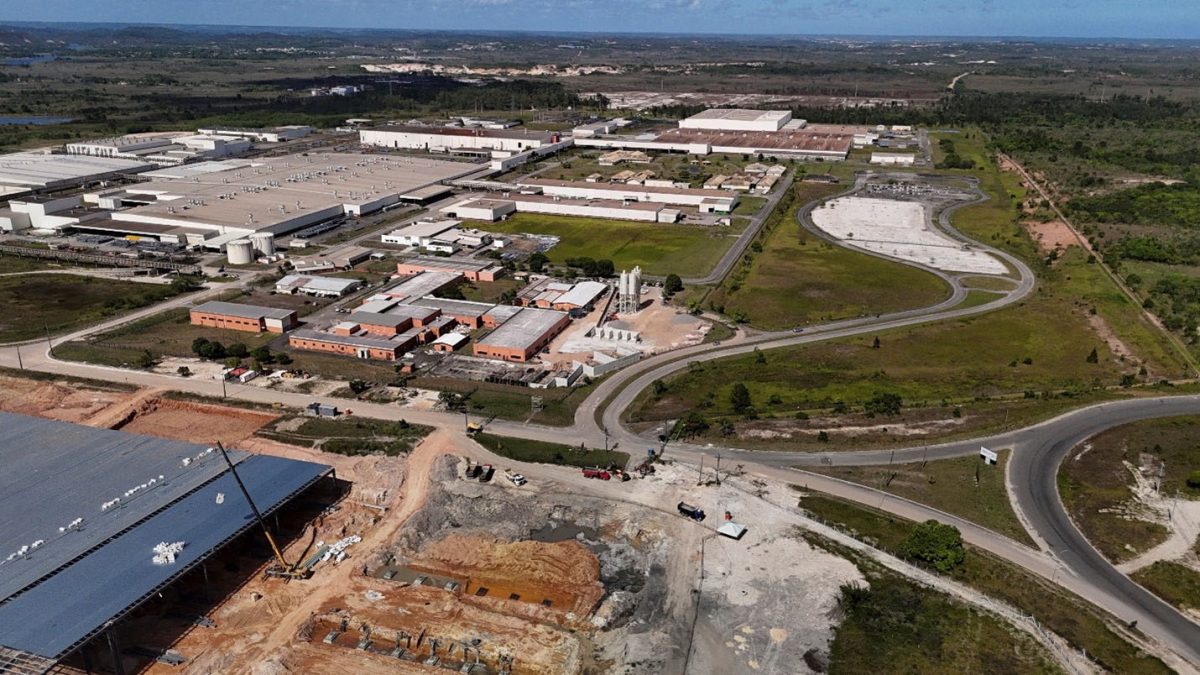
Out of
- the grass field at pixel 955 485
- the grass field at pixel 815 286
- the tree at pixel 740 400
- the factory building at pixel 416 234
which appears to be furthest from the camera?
the factory building at pixel 416 234

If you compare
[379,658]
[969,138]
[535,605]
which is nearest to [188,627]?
[379,658]

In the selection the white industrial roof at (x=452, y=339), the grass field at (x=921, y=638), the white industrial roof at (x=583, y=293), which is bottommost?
the grass field at (x=921, y=638)

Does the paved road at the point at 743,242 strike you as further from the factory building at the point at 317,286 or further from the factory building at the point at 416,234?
the factory building at the point at 317,286

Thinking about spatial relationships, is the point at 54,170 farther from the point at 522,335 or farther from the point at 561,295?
the point at 522,335

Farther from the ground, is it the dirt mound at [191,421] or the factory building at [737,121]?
the factory building at [737,121]

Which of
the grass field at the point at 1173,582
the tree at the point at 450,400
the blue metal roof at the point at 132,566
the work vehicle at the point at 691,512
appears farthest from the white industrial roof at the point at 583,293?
the grass field at the point at 1173,582

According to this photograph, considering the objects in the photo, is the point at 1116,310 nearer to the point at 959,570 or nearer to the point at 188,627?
the point at 959,570

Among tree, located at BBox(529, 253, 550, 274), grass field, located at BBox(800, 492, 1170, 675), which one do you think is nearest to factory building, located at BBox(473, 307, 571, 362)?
tree, located at BBox(529, 253, 550, 274)

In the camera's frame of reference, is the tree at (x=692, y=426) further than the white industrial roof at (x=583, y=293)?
No
